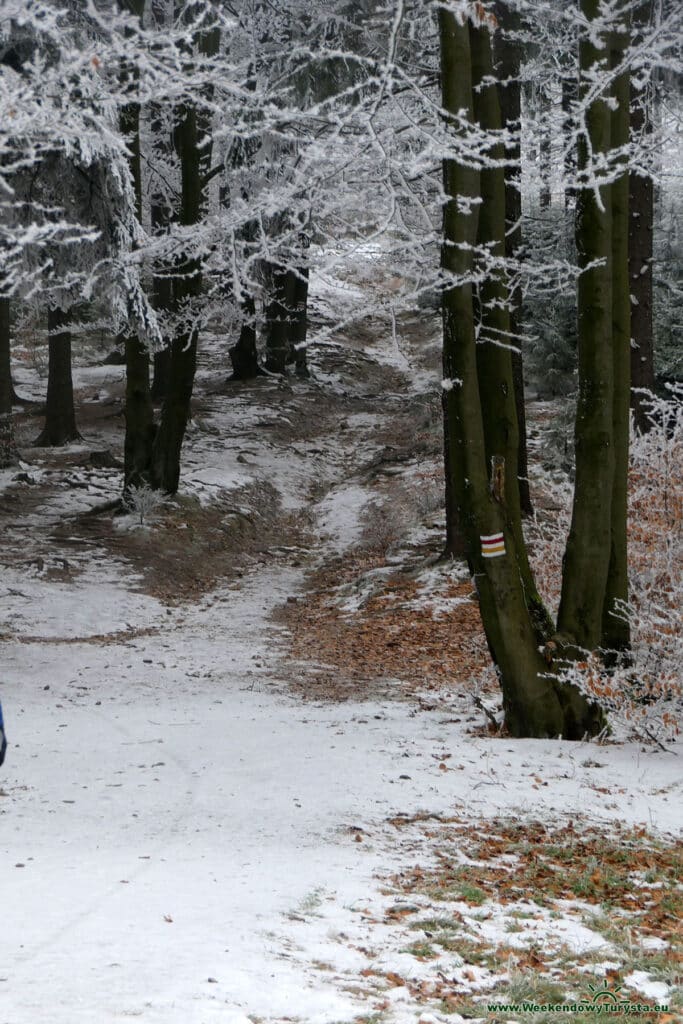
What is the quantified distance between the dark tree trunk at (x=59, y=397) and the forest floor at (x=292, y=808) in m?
4.78

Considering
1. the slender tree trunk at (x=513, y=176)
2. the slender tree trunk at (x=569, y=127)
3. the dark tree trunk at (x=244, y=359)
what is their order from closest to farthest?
the slender tree trunk at (x=569, y=127), the slender tree trunk at (x=513, y=176), the dark tree trunk at (x=244, y=359)

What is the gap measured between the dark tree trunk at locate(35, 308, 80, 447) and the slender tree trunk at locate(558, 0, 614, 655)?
47.4ft

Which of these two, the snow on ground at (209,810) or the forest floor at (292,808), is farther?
the forest floor at (292,808)

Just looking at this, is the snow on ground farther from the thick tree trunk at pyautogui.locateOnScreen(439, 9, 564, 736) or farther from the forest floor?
the thick tree trunk at pyautogui.locateOnScreen(439, 9, 564, 736)

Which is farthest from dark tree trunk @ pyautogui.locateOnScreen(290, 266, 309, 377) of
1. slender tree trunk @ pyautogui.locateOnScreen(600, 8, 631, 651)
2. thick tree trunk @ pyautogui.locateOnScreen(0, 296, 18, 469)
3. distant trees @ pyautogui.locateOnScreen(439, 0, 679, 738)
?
slender tree trunk @ pyautogui.locateOnScreen(600, 8, 631, 651)

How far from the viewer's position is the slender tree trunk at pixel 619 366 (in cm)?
726

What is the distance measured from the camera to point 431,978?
388cm

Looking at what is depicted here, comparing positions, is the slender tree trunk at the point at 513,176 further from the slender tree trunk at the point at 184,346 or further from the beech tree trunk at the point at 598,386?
the slender tree trunk at the point at 184,346

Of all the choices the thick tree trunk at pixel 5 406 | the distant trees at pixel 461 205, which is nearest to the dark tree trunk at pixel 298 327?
the thick tree trunk at pixel 5 406

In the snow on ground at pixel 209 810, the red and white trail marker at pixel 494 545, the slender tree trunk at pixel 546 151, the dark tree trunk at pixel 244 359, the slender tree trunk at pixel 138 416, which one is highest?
the slender tree trunk at pixel 546 151

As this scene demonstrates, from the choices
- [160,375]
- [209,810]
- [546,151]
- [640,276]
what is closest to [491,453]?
[546,151]

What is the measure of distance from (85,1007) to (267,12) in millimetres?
14070

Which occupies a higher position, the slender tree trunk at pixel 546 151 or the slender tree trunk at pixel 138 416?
the slender tree trunk at pixel 546 151

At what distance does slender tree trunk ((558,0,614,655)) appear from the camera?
6957mm
